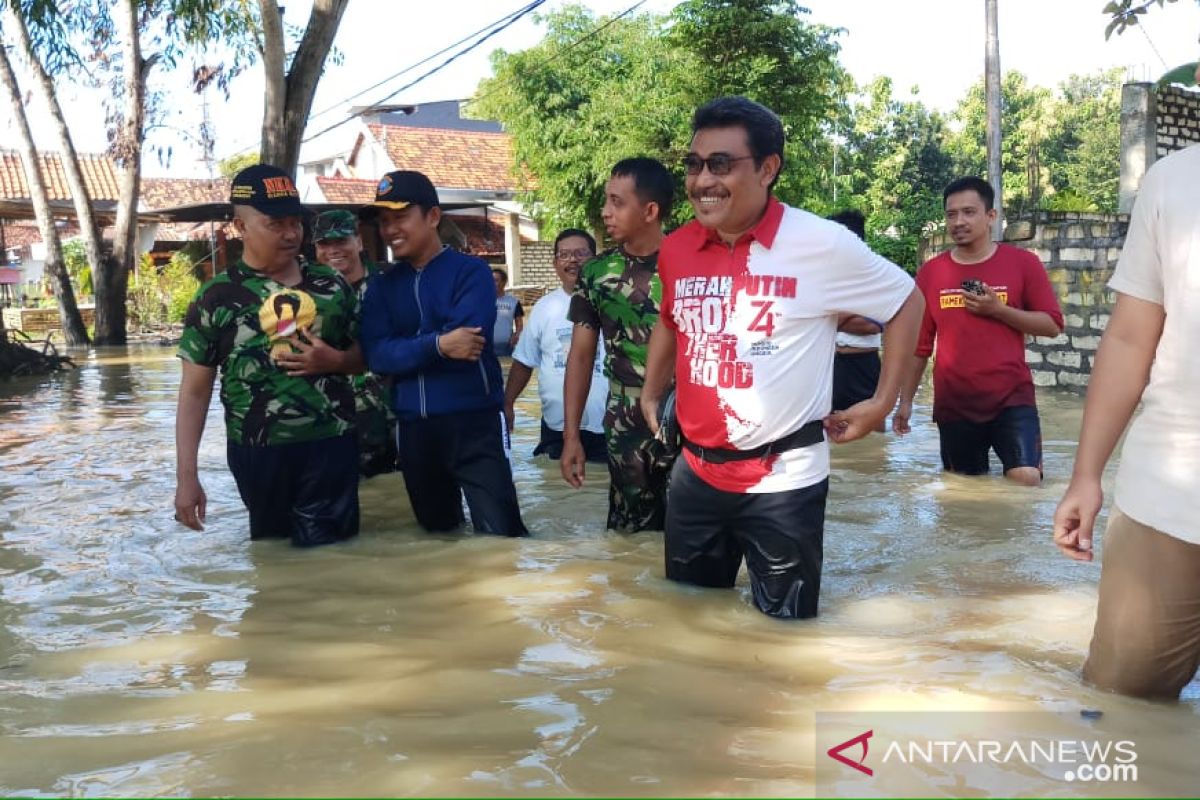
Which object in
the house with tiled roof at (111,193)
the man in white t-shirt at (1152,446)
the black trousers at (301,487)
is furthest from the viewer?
the house with tiled roof at (111,193)

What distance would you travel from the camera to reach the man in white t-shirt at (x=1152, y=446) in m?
2.94

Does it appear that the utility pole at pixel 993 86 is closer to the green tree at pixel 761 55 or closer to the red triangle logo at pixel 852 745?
the green tree at pixel 761 55

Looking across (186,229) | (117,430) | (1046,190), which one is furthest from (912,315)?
(1046,190)

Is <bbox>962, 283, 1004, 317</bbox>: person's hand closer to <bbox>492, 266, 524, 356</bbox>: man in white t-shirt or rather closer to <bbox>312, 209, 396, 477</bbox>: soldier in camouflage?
<bbox>312, 209, 396, 477</bbox>: soldier in camouflage

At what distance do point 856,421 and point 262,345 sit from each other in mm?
2616

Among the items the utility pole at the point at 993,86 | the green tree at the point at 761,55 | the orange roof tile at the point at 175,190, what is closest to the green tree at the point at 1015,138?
the green tree at the point at 761,55

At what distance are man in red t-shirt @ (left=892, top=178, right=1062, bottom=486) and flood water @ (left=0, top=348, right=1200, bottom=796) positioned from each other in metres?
0.39

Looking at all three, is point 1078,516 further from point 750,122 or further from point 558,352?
point 558,352

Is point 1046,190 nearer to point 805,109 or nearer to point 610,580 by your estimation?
point 805,109

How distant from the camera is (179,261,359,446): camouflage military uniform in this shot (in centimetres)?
509

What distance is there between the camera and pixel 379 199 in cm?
519

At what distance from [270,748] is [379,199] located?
270cm

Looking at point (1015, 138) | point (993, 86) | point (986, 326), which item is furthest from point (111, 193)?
point (1015, 138)

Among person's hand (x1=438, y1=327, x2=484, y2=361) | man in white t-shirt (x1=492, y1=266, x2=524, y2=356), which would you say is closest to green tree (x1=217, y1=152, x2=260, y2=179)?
man in white t-shirt (x1=492, y1=266, x2=524, y2=356)
